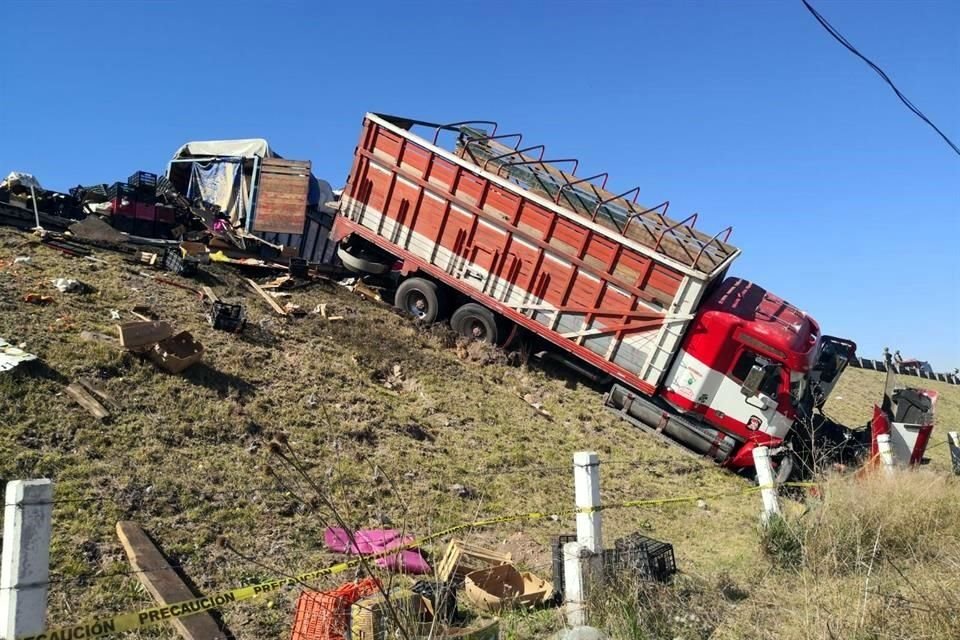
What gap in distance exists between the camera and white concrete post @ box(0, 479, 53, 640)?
2.40 m

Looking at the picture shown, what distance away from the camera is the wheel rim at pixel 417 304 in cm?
1188

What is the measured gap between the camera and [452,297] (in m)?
11.9

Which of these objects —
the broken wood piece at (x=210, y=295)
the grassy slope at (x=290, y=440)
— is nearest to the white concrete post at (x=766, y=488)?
the grassy slope at (x=290, y=440)

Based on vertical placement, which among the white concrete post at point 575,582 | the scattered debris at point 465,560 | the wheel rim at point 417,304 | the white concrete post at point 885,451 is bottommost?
the scattered debris at point 465,560

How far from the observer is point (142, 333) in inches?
281

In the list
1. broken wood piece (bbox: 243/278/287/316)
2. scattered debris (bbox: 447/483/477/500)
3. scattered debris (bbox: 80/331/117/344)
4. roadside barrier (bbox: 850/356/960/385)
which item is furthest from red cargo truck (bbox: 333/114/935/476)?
roadside barrier (bbox: 850/356/960/385)

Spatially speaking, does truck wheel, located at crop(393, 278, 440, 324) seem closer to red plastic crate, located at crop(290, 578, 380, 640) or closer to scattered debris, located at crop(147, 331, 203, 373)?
scattered debris, located at crop(147, 331, 203, 373)

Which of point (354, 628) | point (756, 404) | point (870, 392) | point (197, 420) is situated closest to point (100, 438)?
point (197, 420)

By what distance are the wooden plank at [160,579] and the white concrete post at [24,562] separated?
3.73ft

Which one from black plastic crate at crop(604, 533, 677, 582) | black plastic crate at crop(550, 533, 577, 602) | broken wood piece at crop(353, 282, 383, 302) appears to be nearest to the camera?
black plastic crate at crop(604, 533, 677, 582)

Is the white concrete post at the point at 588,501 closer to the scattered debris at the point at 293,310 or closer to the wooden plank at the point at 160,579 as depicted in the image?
the wooden plank at the point at 160,579

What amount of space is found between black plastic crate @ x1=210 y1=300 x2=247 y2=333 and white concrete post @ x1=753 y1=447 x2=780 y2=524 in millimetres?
6599

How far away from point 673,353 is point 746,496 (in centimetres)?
238

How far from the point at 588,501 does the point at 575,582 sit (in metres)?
0.47
